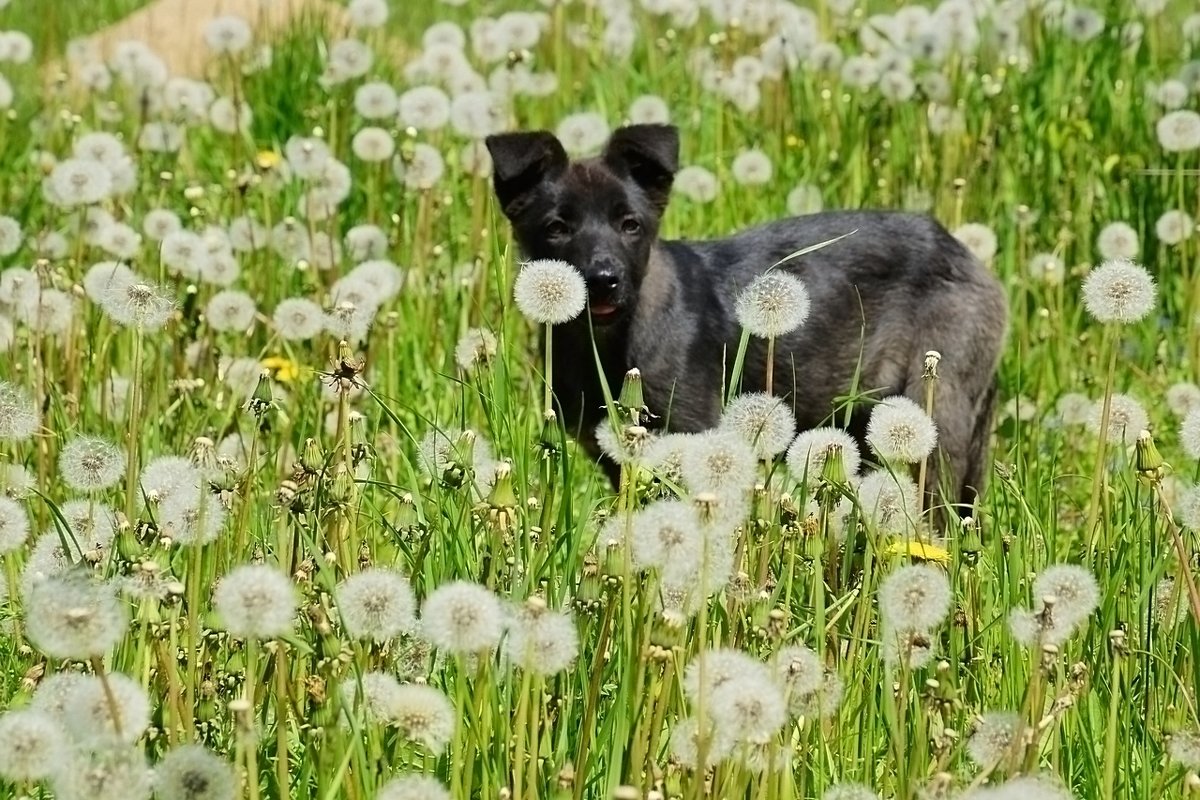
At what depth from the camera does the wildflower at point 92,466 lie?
2.94 meters

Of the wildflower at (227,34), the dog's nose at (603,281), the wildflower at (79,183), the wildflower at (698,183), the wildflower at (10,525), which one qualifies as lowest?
the wildflower at (10,525)

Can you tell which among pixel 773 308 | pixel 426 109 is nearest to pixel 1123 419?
pixel 773 308

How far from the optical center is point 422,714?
2.11 meters

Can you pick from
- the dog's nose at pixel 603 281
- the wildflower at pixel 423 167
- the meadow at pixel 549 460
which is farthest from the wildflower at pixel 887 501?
the wildflower at pixel 423 167

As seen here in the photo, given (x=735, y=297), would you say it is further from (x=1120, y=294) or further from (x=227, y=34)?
(x=227, y=34)

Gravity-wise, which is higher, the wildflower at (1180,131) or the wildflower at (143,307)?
the wildflower at (1180,131)

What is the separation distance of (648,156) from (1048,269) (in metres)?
1.30

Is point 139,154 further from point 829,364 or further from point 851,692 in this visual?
point 851,692

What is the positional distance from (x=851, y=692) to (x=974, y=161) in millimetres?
3915

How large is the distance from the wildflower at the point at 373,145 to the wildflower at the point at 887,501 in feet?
11.1

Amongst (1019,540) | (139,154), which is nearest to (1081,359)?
(1019,540)

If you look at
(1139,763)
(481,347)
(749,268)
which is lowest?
(1139,763)

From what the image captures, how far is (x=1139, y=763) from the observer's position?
272 centimetres

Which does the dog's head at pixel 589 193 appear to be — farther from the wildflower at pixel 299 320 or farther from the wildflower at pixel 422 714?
the wildflower at pixel 422 714
